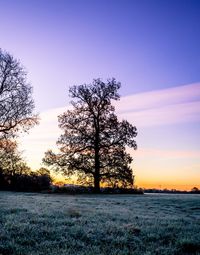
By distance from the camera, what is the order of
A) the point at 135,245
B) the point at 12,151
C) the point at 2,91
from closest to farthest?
the point at 135,245 < the point at 2,91 < the point at 12,151

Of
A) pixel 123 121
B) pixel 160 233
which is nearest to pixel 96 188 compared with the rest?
pixel 123 121

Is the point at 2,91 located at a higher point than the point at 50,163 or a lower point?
higher

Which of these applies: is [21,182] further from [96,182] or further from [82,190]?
[96,182]

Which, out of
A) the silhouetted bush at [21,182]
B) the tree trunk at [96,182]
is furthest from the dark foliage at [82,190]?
the silhouetted bush at [21,182]

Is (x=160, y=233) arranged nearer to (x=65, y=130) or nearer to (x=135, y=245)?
(x=135, y=245)

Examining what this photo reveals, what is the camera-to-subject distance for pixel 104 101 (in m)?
46.1

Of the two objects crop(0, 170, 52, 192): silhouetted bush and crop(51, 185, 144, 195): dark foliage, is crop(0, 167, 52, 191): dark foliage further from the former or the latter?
crop(51, 185, 144, 195): dark foliage

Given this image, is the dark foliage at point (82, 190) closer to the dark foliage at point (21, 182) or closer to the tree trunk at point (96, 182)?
the tree trunk at point (96, 182)

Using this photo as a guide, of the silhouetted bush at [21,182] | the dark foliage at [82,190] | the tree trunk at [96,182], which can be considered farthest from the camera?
the tree trunk at [96,182]

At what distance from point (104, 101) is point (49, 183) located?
1387cm

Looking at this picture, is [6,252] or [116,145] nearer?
[6,252]

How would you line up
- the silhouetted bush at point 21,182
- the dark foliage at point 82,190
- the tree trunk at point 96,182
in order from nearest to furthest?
the dark foliage at point 82,190
the silhouetted bush at point 21,182
the tree trunk at point 96,182

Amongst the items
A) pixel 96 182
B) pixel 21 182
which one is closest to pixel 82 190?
pixel 96 182

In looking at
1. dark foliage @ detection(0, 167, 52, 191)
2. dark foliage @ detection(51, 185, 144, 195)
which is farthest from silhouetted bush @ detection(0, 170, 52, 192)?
dark foliage @ detection(51, 185, 144, 195)
